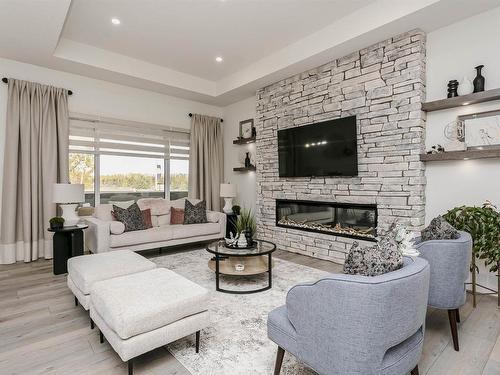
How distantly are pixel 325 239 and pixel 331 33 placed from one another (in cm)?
292

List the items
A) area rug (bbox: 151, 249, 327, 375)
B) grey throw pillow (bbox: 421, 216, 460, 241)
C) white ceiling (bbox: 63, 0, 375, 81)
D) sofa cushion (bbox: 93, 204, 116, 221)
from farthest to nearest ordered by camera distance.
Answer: sofa cushion (bbox: 93, 204, 116, 221) < white ceiling (bbox: 63, 0, 375, 81) < grey throw pillow (bbox: 421, 216, 460, 241) < area rug (bbox: 151, 249, 327, 375)

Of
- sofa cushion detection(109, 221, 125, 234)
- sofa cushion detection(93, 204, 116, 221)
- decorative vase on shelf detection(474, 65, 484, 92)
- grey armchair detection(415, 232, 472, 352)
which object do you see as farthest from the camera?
sofa cushion detection(93, 204, 116, 221)

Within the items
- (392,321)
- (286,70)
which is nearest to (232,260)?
(392,321)

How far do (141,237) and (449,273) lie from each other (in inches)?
148

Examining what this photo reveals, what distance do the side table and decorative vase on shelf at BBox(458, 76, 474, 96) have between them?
4.92 metres

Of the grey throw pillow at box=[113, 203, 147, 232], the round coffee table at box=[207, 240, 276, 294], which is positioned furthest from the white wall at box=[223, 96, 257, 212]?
the round coffee table at box=[207, 240, 276, 294]

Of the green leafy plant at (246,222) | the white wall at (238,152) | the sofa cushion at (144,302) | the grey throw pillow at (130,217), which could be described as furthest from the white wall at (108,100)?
the sofa cushion at (144,302)

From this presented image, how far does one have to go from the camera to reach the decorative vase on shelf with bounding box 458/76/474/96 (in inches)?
118

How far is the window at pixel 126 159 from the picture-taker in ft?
15.9

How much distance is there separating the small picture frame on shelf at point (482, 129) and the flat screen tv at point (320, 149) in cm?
125

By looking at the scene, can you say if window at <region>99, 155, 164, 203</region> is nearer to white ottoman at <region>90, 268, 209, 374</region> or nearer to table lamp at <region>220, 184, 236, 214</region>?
table lamp at <region>220, 184, 236, 214</region>

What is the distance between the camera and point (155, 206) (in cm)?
496

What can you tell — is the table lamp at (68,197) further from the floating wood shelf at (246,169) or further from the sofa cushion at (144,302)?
the floating wood shelf at (246,169)

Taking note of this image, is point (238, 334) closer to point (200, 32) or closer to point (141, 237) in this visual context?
point (141, 237)
